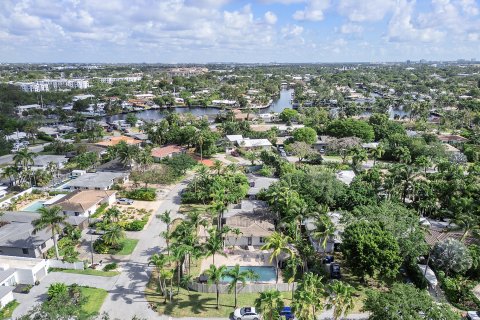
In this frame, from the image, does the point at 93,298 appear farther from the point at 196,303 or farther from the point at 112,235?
the point at 196,303

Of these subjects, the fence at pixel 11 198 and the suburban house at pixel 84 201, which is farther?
the fence at pixel 11 198

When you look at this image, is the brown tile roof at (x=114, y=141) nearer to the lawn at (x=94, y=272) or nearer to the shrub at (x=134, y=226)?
the shrub at (x=134, y=226)

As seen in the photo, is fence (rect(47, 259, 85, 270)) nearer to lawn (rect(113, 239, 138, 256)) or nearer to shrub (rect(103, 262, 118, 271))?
shrub (rect(103, 262, 118, 271))

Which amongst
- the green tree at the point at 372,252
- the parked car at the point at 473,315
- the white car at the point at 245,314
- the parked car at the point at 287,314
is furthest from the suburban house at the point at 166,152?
the parked car at the point at 473,315

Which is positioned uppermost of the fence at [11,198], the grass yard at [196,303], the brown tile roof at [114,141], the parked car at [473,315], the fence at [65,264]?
the brown tile roof at [114,141]

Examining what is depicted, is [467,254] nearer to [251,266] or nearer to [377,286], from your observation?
[377,286]

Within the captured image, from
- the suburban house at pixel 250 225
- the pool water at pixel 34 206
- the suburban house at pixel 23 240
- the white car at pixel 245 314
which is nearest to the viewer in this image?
the white car at pixel 245 314

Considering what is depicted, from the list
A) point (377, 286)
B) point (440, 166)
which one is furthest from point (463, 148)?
point (377, 286)
